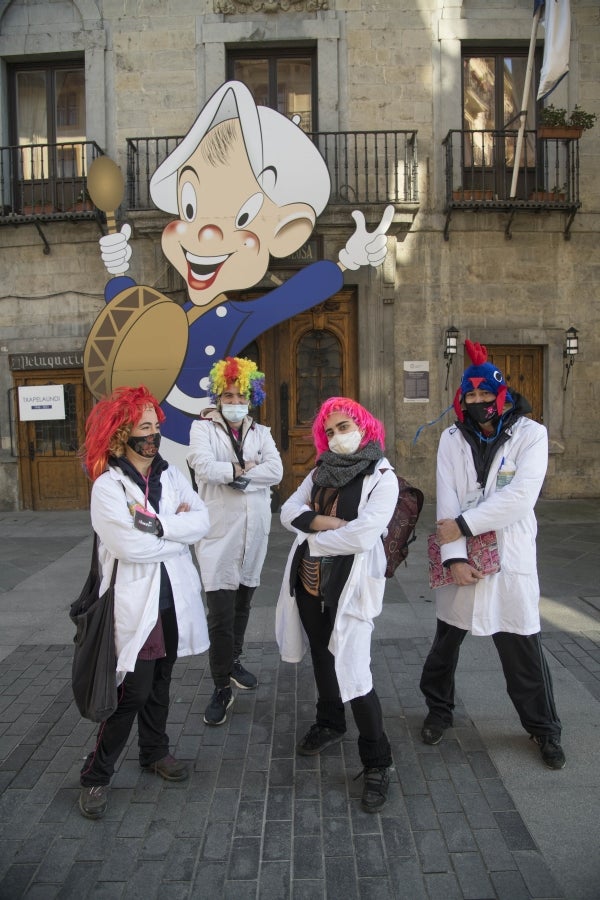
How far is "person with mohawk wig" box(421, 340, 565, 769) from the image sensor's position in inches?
129

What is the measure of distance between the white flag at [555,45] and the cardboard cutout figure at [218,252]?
2821 mm

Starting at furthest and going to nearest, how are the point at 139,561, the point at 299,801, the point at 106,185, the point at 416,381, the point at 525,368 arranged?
the point at 525,368 < the point at 416,381 < the point at 106,185 < the point at 299,801 < the point at 139,561

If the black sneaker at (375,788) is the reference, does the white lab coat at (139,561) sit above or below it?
above

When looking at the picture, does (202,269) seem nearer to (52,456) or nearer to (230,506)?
(52,456)

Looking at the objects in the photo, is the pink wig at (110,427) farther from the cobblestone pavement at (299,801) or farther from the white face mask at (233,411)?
the cobblestone pavement at (299,801)

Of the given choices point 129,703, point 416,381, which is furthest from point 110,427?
point 416,381

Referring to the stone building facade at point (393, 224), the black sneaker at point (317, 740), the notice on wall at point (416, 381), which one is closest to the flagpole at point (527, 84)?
the stone building facade at point (393, 224)

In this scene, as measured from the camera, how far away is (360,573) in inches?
122

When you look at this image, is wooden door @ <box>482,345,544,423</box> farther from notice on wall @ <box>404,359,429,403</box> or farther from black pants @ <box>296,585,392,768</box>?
black pants @ <box>296,585,392,768</box>

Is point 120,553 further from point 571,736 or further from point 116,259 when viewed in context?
point 116,259

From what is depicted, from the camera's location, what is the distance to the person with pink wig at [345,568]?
119 inches

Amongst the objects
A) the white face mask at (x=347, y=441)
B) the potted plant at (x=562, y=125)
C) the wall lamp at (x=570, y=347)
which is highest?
the potted plant at (x=562, y=125)

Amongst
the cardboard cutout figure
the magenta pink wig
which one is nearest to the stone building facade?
the cardboard cutout figure

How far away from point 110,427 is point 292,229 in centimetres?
747
